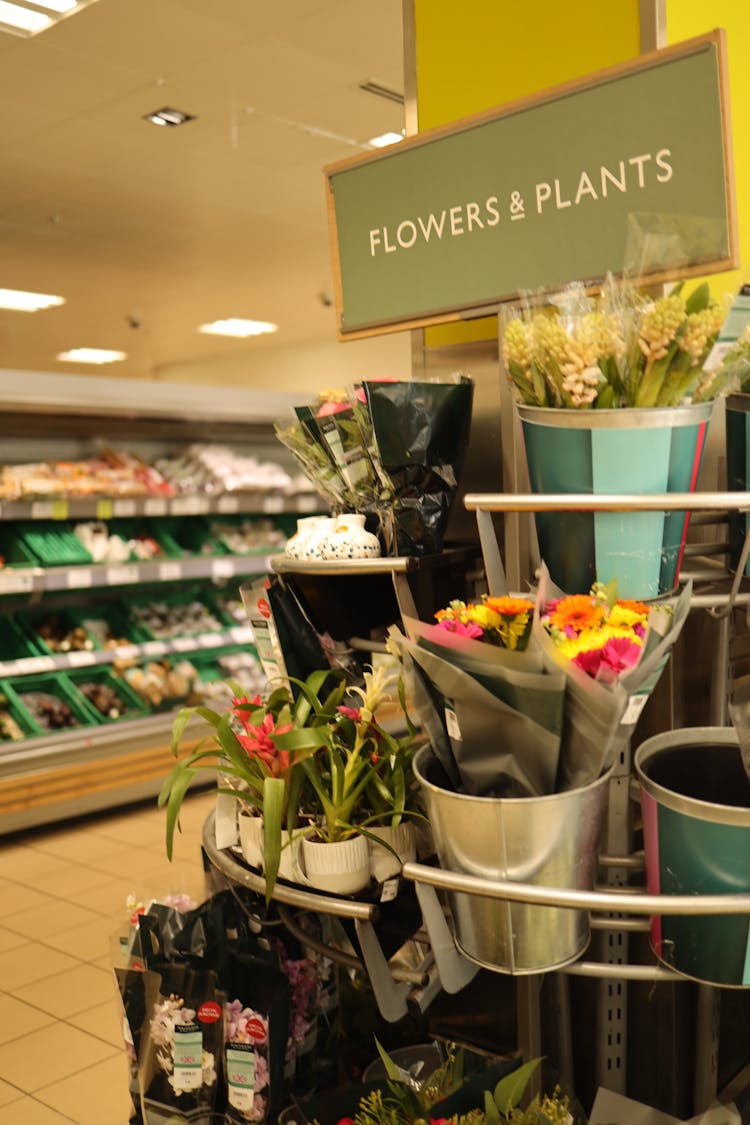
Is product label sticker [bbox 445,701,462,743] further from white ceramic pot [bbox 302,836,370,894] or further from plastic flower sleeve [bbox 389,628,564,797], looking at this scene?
white ceramic pot [bbox 302,836,370,894]

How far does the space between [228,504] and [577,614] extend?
4555mm

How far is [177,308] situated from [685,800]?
11048 millimetres

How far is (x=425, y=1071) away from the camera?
73.8 inches

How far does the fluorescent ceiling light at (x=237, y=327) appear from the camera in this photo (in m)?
12.2

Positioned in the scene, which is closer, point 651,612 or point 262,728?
point 651,612

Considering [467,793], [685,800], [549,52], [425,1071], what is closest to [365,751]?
[467,793]

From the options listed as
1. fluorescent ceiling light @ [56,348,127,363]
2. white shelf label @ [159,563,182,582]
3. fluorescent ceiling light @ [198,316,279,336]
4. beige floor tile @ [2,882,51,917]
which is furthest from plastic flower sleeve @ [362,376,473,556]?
fluorescent ceiling light @ [56,348,127,363]

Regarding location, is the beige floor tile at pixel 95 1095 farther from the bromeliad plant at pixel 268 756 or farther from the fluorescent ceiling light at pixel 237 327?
the fluorescent ceiling light at pixel 237 327

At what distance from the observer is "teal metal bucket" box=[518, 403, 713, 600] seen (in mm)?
1258

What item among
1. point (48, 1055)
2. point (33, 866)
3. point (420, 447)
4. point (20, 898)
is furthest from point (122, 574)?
→ point (420, 447)

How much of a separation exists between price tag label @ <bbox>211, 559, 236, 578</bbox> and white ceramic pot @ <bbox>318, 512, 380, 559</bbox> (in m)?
3.86

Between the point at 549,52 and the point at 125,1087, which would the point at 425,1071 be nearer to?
the point at 125,1087

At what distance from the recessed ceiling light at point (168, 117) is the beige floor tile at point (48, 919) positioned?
4326mm

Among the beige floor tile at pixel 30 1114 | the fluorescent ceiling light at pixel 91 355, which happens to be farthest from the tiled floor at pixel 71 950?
the fluorescent ceiling light at pixel 91 355
